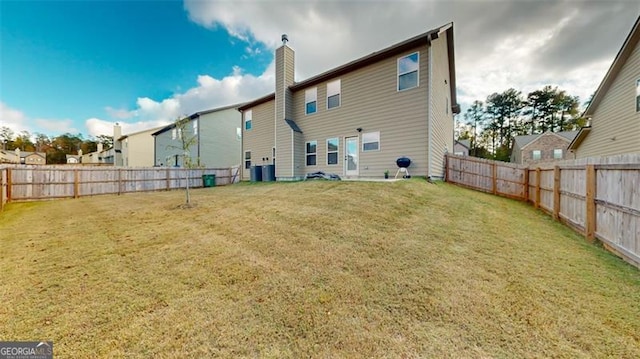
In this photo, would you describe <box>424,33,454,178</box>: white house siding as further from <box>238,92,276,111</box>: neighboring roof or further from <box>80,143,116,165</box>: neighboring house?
<box>80,143,116,165</box>: neighboring house

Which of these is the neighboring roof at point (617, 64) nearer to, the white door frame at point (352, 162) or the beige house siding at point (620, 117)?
the beige house siding at point (620, 117)

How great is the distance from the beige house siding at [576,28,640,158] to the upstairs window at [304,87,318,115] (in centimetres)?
1280

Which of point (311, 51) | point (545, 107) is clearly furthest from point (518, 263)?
point (545, 107)

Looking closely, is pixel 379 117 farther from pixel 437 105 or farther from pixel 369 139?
pixel 437 105

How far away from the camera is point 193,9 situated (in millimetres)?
11320

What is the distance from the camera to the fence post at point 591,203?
4.80 meters

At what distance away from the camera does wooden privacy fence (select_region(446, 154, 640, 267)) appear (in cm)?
379

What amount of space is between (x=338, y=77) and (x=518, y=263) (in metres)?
11.0

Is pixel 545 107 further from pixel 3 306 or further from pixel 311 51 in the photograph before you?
pixel 3 306

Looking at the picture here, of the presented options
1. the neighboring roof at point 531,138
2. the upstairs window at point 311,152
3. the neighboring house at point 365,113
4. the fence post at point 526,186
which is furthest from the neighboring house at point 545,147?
the upstairs window at point 311,152

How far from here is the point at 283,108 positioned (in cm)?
1394


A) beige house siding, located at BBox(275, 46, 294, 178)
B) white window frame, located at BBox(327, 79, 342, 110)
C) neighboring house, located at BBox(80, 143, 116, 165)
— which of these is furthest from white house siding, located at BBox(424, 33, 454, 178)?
neighboring house, located at BBox(80, 143, 116, 165)

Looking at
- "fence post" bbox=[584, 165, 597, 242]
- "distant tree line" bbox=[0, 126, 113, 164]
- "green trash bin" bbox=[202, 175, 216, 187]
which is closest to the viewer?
"fence post" bbox=[584, 165, 597, 242]

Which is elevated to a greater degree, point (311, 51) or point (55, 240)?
point (311, 51)
